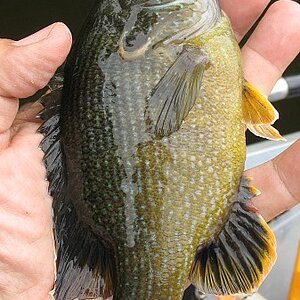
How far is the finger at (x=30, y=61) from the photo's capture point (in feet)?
6.38

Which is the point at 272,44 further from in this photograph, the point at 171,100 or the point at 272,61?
the point at 171,100

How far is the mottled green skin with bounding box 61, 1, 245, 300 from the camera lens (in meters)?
1.79

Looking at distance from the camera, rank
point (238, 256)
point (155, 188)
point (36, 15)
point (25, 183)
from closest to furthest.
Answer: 1. point (155, 188)
2. point (238, 256)
3. point (25, 183)
4. point (36, 15)

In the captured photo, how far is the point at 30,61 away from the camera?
195 cm

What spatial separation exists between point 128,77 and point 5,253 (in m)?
0.73

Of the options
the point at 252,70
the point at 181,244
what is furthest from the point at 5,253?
the point at 252,70

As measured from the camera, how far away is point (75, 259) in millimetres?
1872

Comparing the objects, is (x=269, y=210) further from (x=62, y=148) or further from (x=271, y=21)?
(x=62, y=148)

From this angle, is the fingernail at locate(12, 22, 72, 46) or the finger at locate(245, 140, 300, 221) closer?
the fingernail at locate(12, 22, 72, 46)

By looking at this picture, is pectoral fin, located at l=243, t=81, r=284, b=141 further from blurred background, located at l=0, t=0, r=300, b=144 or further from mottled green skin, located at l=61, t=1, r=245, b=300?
blurred background, located at l=0, t=0, r=300, b=144

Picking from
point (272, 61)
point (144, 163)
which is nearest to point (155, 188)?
point (144, 163)

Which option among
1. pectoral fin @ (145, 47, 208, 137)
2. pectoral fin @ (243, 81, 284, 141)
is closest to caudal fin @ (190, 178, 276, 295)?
pectoral fin @ (243, 81, 284, 141)

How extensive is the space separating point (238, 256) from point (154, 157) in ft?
1.43

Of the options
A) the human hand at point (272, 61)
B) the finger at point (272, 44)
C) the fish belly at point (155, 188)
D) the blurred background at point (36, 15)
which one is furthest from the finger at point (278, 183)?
the blurred background at point (36, 15)
